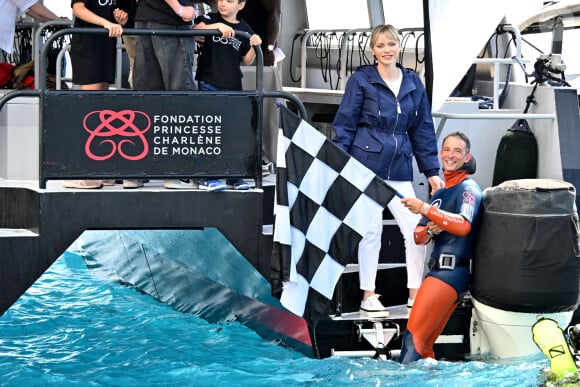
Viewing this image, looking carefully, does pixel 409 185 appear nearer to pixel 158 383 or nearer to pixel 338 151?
pixel 338 151

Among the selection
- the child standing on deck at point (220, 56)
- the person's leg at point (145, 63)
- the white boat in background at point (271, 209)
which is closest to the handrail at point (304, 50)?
the white boat in background at point (271, 209)

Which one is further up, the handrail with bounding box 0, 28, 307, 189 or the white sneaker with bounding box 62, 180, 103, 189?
the handrail with bounding box 0, 28, 307, 189

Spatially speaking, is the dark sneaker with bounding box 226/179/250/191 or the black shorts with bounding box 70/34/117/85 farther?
the black shorts with bounding box 70/34/117/85

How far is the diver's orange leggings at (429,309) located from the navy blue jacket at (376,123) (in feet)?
2.47

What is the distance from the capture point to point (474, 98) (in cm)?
855

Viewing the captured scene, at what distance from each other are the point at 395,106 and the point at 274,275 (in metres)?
1.33

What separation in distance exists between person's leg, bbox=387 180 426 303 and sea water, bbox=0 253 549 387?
1.89 feet

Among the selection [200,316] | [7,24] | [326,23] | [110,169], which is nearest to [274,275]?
[110,169]

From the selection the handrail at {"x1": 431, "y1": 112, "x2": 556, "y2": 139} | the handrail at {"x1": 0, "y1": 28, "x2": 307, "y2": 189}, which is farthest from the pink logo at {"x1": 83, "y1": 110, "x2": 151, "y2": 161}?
the handrail at {"x1": 431, "y1": 112, "x2": 556, "y2": 139}

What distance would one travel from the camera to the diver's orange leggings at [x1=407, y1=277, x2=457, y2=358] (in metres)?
5.81

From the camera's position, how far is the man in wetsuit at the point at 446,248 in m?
5.81

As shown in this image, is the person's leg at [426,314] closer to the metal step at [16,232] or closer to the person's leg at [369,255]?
the person's leg at [369,255]

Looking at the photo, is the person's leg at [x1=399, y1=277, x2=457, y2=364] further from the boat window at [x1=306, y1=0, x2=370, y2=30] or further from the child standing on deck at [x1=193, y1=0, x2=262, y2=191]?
the boat window at [x1=306, y1=0, x2=370, y2=30]

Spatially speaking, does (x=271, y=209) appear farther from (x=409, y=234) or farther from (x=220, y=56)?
(x=220, y=56)
